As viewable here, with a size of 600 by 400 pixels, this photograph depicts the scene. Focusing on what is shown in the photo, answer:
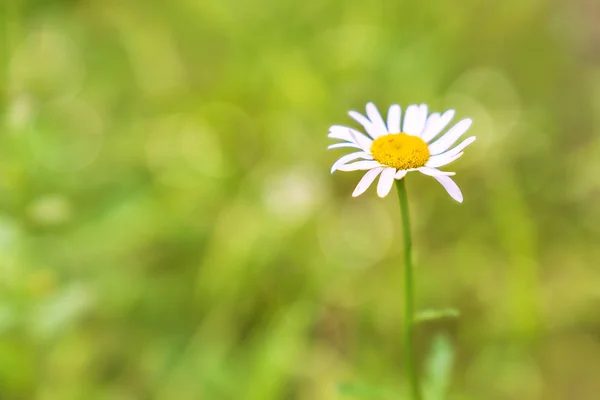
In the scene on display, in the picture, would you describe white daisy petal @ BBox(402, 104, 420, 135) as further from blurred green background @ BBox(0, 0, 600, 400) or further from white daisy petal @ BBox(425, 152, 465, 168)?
blurred green background @ BBox(0, 0, 600, 400)

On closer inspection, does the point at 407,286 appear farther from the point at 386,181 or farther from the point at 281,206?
the point at 281,206

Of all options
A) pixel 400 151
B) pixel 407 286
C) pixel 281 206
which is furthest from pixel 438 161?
pixel 281 206

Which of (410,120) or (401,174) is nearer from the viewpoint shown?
(401,174)

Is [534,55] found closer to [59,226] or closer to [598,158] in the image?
[598,158]

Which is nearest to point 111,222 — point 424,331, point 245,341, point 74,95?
point 245,341

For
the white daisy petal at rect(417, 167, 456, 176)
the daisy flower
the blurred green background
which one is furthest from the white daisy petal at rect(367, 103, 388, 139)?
the blurred green background

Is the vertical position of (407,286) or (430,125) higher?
(430,125)

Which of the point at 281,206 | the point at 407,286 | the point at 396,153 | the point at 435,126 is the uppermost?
the point at 281,206
